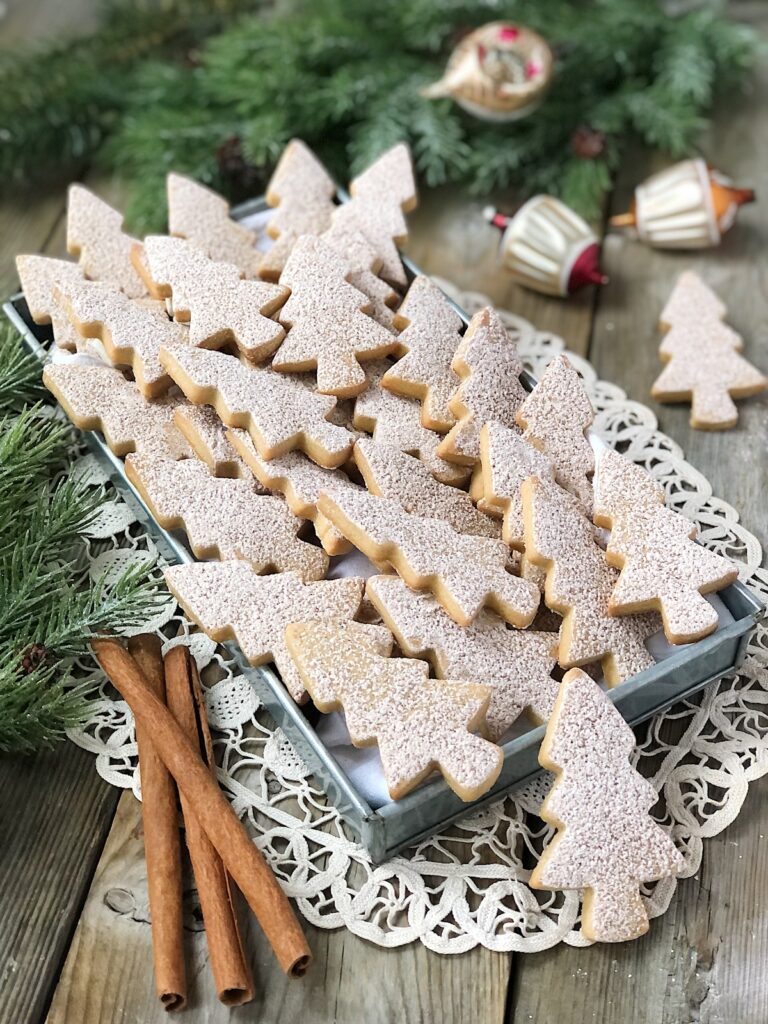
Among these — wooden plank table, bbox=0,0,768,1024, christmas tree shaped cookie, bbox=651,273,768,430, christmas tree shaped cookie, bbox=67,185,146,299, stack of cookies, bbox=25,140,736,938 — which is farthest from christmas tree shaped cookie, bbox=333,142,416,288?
wooden plank table, bbox=0,0,768,1024

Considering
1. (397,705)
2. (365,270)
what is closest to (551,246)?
(365,270)

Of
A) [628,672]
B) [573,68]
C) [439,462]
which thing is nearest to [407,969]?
[628,672]

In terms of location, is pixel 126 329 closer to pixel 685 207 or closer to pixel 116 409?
pixel 116 409

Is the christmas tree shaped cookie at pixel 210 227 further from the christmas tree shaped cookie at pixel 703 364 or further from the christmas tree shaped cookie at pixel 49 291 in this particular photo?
the christmas tree shaped cookie at pixel 703 364

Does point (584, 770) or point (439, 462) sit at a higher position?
point (439, 462)

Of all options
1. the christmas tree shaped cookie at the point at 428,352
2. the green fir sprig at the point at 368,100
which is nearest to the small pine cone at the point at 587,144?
the green fir sprig at the point at 368,100

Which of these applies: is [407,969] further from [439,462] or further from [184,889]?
[439,462]
